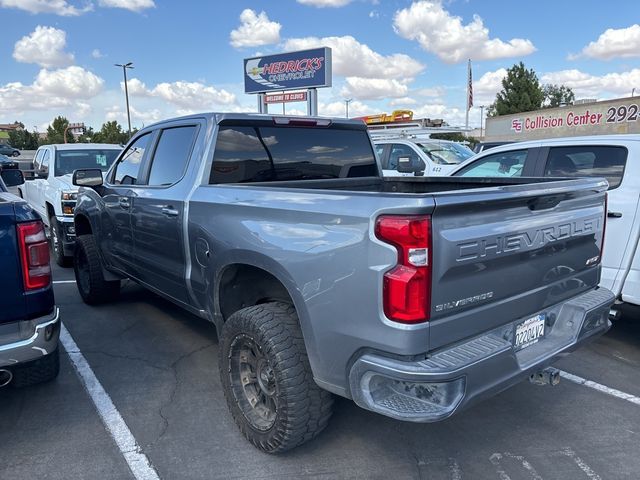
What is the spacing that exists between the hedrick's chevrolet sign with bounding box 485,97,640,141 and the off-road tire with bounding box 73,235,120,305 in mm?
27945

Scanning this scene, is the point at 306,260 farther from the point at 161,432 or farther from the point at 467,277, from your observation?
the point at 161,432

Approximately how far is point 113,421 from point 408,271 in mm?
2334

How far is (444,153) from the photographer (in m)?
12.0

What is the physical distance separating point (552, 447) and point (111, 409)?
283 centimetres

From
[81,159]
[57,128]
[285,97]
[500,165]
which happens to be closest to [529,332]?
[500,165]

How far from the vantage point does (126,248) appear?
15.5ft

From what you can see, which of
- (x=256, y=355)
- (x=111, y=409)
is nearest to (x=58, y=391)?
(x=111, y=409)

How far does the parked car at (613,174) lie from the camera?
436 cm

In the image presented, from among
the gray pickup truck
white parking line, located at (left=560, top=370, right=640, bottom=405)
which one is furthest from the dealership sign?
white parking line, located at (left=560, top=370, right=640, bottom=405)

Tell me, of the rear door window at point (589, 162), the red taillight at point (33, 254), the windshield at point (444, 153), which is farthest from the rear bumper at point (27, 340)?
the windshield at point (444, 153)

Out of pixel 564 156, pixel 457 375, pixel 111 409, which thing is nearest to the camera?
pixel 457 375

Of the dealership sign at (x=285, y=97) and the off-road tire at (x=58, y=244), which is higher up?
the dealership sign at (x=285, y=97)

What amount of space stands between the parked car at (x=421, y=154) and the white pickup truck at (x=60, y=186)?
5.74m

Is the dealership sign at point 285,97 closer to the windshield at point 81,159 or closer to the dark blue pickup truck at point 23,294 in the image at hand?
the windshield at point 81,159
